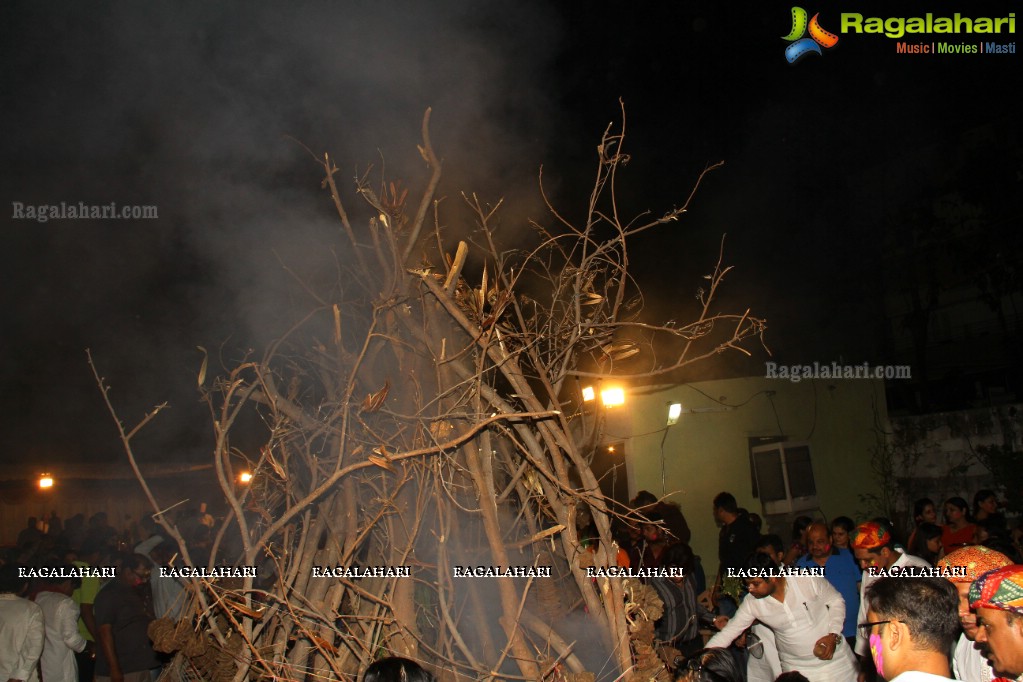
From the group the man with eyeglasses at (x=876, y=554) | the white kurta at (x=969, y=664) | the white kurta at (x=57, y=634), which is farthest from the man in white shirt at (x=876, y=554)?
the white kurta at (x=57, y=634)

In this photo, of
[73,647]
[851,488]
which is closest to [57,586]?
[73,647]

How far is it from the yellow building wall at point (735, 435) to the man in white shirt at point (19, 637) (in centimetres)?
644

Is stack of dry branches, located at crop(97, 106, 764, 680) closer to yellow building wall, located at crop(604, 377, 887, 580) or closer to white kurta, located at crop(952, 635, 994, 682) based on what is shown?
white kurta, located at crop(952, 635, 994, 682)

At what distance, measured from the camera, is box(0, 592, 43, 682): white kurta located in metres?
4.49

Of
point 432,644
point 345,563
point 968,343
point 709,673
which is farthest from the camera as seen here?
point 968,343

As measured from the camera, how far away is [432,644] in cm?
327

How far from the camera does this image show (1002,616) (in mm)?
2361

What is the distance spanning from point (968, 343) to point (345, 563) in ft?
63.5

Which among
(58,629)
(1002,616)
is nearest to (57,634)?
(58,629)

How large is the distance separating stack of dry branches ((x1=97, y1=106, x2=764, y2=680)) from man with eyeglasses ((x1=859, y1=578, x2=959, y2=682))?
0.89 metres

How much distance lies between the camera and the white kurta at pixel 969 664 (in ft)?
9.80

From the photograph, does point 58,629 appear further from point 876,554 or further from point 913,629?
point 876,554

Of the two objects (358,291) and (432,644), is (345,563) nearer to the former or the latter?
(432,644)

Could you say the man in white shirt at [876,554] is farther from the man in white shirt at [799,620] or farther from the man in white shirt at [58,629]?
the man in white shirt at [58,629]
